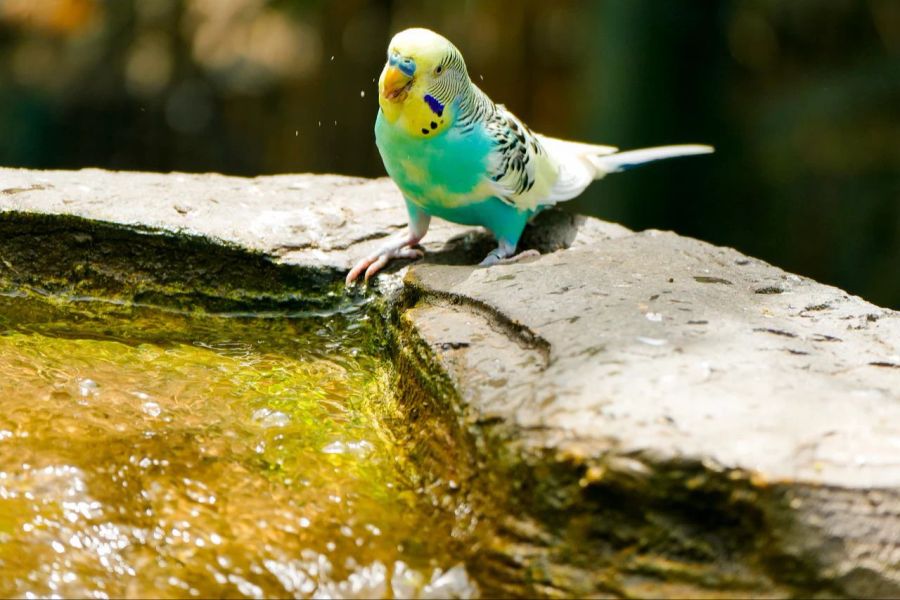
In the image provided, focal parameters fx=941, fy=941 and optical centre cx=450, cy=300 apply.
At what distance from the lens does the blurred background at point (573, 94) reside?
5.54 meters

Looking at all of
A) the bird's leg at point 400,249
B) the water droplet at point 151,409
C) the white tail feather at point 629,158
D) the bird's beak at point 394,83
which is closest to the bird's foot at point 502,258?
the bird's leg at point 400,249

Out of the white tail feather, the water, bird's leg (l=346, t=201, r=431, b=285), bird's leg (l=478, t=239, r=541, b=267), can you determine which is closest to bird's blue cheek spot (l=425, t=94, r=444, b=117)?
bird's leg (l=346, t=201, r=431, b=285)

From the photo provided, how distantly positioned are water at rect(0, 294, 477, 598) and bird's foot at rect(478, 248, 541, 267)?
50 cm

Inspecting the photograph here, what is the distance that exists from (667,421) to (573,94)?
460 cm

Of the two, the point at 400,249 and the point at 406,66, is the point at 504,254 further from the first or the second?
the point at 406,66

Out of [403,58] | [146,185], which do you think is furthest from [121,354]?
[403,58]

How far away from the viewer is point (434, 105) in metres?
2.65

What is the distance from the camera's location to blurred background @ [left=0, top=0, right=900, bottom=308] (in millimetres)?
5535

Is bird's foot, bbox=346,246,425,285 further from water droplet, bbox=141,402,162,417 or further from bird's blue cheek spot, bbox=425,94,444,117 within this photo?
water droplet, bbox=141,402,162,417

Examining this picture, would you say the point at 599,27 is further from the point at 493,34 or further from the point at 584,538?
the point at 584,538

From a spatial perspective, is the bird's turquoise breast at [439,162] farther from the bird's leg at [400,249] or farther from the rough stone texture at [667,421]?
the rough stone texture at [667,421]

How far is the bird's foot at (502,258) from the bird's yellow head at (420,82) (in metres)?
0.44

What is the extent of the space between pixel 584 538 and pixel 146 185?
2.25 m

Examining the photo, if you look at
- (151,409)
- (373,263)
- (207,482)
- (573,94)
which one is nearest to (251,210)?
(373,263)
